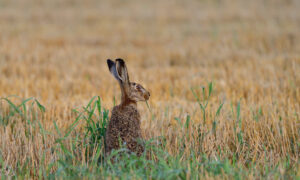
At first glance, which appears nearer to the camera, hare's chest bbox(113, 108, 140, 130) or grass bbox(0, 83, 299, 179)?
grass bbox(0, 83, 299, 179)

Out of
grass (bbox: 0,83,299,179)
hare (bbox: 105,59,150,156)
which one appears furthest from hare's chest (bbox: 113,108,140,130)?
grass (bbox: 0,83,299,179)

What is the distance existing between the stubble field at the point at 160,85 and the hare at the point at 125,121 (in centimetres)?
16

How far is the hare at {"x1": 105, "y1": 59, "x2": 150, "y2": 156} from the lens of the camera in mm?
3371

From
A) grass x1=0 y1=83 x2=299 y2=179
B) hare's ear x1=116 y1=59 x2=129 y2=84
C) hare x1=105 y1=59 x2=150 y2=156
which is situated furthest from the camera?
hare x1=105 y1=59 x2=150 y2=156

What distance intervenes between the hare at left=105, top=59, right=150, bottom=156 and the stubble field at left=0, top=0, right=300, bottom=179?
16 cm

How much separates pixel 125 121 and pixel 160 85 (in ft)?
12.2

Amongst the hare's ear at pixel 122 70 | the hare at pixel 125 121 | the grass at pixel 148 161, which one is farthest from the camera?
the hare at pixel 125 121

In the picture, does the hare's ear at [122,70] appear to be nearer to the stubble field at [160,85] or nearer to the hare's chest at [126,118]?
the hare's chest at [126,118]

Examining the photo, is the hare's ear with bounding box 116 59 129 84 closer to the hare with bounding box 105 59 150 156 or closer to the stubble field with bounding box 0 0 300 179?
the hare with bounding box 105 59 150 156

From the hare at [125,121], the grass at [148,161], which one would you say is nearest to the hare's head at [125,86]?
the hare at [125,121]

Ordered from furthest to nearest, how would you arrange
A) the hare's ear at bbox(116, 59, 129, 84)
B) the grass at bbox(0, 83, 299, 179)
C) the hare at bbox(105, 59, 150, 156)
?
1. the hare at bbox(105, 59, 150, 156)
2. the hare's ear at bbox(116, 59, 129, 84)
3. the grass at bbox(0, 83, 299, 179)

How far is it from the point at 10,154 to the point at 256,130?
96.9 inches

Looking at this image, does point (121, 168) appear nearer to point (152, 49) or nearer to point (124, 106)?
point (124, 106)

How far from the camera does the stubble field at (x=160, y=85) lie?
3471mm
